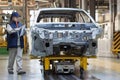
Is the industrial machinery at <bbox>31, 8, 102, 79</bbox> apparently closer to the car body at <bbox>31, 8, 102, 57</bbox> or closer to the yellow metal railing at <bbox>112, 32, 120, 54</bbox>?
the car body at <bbox>31, 8, 102, 57</bbox>

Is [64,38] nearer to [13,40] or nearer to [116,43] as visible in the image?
[13,40]

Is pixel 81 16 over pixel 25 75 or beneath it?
over

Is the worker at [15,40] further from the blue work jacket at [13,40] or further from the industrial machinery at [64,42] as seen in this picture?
the industrial machinery at [64,42]

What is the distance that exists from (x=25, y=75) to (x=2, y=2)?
2068 centimetres

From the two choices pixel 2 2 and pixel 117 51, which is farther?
pixel 2 2

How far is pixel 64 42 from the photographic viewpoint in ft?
32.9

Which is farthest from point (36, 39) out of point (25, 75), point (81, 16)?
point (81, 16)

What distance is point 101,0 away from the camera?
108 ft

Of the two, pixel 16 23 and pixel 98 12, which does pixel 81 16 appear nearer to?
pixel 16 23

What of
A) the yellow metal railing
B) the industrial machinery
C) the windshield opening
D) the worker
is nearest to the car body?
the industrial machinery

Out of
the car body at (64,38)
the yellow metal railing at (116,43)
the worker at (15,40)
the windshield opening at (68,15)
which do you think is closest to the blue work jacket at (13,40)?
the worker at (15,40)

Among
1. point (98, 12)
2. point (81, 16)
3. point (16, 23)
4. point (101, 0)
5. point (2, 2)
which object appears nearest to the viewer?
point (16, 23)

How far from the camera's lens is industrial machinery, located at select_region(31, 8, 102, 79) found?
32.7 feet

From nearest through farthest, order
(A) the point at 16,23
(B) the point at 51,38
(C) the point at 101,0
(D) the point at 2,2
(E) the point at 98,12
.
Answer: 1. (B) the point at 51,38
2. (A) the point at 16,23
3. (D) the point at 2,2
4. (C) the point at 101,0
5. (E) the point at 98,12
